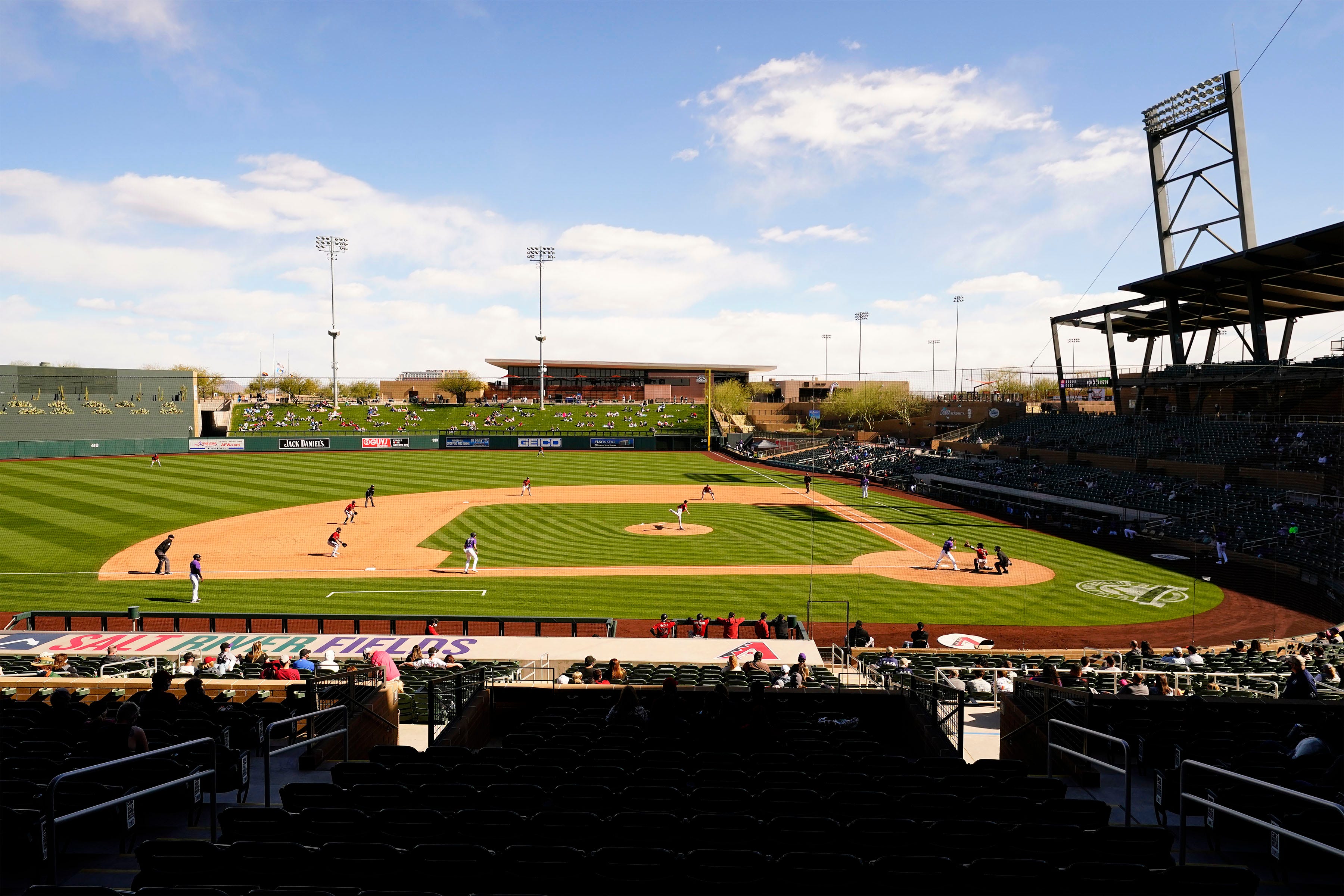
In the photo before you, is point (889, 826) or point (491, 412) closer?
point (889, 826)

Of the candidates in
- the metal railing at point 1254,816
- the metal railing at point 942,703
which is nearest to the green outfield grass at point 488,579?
the metal railing at point 942,703

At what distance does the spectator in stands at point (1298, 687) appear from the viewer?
10766mm

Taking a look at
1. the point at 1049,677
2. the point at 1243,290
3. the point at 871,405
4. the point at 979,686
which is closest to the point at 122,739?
the point at 1049,677

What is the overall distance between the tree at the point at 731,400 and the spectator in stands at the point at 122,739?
93.1 metres

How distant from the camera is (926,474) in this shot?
5097cm

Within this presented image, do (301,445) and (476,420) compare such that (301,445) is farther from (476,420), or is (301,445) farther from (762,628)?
(762,628)

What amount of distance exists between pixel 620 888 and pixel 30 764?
5980 millimetres

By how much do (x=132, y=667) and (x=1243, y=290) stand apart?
52.3m

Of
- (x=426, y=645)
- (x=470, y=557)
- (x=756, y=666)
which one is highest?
(x=756, y=666)

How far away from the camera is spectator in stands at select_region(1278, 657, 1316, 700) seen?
10766 millimetres

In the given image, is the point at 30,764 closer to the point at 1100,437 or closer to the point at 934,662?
the point at 934,662

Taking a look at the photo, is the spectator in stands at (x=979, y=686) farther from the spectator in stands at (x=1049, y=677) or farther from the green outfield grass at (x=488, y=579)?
the green outfield grass at (x=488, y=579)

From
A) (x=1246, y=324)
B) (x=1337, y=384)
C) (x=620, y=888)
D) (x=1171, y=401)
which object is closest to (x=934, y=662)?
(x=620, y=888)

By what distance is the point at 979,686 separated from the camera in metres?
13.9
